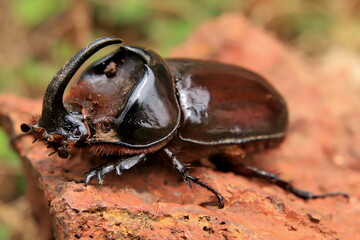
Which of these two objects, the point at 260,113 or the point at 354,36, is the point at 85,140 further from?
the point at 354,36

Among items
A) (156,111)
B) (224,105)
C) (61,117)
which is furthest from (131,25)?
(61,117)

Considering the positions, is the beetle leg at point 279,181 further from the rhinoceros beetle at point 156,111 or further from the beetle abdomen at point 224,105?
the beetle abdomen at point 224,105

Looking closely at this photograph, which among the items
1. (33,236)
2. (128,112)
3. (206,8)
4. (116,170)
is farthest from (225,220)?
(206,8)

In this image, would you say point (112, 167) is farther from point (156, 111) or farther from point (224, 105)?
point (224, 105)

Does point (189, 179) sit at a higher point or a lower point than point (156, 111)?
lower

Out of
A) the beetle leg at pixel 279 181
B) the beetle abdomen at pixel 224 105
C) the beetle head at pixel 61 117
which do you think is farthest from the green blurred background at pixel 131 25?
the beetle head at pixel 61 117

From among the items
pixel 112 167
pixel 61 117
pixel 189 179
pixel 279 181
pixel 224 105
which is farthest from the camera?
pixel 279 181

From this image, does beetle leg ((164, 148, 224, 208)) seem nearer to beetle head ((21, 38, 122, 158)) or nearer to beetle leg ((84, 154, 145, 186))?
beetle leg ((84, 154, 145, 186))

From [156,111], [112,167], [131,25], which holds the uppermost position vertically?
[156,111]
